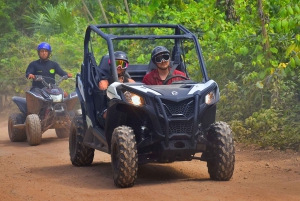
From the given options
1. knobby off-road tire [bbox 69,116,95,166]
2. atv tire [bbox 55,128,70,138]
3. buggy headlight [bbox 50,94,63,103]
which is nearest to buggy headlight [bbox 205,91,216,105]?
knobby off-road tire [bbox 69,116,95,166]

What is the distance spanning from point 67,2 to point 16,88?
3929 mm

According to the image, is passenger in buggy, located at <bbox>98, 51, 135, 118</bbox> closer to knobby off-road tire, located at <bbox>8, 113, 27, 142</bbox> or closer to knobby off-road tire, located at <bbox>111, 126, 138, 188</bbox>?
knobby off-road tire, located at <bbox>111, 126, 138, 188</bbox>

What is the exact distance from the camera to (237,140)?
1205 cm

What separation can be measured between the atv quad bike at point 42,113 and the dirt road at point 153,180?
141 centimetres

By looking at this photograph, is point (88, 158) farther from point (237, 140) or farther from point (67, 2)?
point (67, 2)

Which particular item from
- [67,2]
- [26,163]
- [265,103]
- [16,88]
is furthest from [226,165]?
[67,2]

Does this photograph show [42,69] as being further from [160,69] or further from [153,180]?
[153,180]

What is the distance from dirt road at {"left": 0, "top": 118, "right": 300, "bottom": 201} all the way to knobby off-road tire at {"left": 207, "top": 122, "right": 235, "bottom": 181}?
127mm

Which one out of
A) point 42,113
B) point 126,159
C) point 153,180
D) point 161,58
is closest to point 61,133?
point 42,113

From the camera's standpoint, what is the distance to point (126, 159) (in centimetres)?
788

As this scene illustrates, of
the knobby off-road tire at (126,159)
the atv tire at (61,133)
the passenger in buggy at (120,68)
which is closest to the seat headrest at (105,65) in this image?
the passenger in buggy at (120,68)

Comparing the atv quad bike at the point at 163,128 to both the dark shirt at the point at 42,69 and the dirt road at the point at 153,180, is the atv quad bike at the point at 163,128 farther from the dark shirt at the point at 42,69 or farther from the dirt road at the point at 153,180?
the dark shirt at the point at 42,69

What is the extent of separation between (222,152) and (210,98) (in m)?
0.62

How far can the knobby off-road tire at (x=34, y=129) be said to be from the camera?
1311cm
